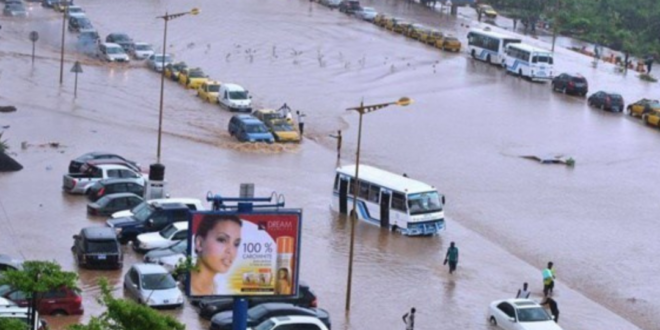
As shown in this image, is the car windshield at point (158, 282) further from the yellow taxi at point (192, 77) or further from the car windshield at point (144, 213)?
the yellow taxi at point (192, 77)

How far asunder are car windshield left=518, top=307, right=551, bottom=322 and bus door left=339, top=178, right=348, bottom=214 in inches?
464

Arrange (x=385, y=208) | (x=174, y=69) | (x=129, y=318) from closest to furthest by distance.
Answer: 1. (x=129, y=318)
2. (x=385, y=208)
3. (x=174, y=69)

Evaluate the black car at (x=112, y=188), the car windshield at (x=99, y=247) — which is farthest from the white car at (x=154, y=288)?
the black car at (x=112, y=188)

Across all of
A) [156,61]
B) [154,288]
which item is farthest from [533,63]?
[154,288]

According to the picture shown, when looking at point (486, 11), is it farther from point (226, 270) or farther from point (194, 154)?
point (226, 270)

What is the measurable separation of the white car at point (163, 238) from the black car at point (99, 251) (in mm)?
1590

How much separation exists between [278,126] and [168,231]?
19.8m

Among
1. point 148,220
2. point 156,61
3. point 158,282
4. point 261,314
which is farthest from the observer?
point 156,61

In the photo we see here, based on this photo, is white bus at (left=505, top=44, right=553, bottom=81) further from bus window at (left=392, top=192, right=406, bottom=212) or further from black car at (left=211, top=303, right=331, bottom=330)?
black car at (left=211, top=303, right=331, bottom=330)

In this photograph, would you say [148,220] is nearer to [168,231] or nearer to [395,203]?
[168,231]

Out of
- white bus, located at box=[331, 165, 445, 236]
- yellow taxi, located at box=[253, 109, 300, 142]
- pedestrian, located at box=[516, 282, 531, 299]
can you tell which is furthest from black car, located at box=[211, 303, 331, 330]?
yellow taxi, located at box=[253, 109, 300, 142]

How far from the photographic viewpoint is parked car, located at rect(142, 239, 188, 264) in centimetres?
3900

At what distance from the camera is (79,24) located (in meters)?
86.7

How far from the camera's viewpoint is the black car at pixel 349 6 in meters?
102
